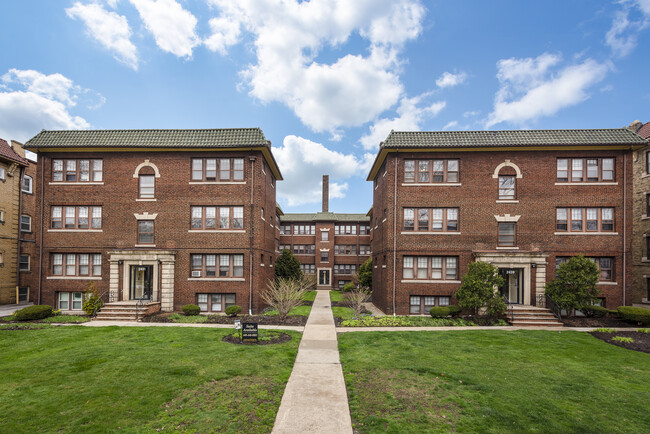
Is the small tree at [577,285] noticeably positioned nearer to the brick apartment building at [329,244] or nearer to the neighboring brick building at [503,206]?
the neighboring brick building at [503,206]

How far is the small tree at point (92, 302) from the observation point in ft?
62.0

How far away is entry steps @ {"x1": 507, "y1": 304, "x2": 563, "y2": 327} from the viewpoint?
17.5 m

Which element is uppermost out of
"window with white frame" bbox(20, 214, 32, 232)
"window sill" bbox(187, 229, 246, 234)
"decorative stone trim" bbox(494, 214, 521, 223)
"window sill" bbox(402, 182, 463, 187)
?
"window sill" bbox(402, 182, 463, 187)

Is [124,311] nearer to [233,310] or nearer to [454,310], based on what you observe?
[233,310]

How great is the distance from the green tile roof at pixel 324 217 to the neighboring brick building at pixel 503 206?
22.6 metres

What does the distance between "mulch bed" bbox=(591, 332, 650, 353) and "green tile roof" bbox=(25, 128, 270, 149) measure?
2063cm

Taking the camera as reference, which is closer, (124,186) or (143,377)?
(143,377)

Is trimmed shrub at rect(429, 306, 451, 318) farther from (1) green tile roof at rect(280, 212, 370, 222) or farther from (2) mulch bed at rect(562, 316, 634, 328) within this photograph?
(1) green tile roof at rect(280, 212, 370, 222)

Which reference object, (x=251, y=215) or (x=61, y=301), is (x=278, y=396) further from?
(x=61, y=301)

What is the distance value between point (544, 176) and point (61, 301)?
3284cm

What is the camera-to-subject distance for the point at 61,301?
68.9 ft

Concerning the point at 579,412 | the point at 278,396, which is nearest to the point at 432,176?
the point at 579,412

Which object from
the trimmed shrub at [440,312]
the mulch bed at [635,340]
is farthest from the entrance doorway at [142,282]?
the mulch bed at [635,340]

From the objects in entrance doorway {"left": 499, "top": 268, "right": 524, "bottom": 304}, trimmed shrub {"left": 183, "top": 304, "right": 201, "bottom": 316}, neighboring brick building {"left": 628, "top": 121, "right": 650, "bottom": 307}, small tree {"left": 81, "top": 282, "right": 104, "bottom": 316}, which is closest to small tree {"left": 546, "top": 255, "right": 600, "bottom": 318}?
entrance doorway {"left": 499, "top": 268, "right": 524, "bottom": 304}
